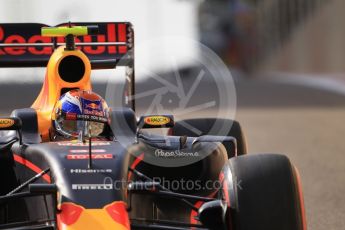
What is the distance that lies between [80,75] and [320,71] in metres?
34.9

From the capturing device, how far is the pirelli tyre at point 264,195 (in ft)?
18.9

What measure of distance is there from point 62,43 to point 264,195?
3.81 metres

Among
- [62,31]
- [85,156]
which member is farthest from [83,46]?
[85,156]

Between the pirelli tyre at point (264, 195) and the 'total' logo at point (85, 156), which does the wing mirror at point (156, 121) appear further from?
the pirelli tyre at point (264, 195)

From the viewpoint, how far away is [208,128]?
8945 mm

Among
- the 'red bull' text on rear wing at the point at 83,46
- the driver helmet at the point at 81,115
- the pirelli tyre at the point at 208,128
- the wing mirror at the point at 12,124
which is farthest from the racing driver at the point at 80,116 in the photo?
the 'red bull' text on rear wing at the point at 83,46

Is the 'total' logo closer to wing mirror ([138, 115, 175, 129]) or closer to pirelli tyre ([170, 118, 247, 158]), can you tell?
wing mirror ([138, 115, 175, 129])

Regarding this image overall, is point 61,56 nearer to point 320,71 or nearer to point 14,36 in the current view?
point 14,36

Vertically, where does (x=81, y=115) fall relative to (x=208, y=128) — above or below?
above

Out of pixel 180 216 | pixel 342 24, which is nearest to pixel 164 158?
pixel 180 216

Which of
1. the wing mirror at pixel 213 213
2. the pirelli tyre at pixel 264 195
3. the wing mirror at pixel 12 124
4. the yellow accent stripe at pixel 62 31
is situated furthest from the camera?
the yellow accent stripe at pixel 62 31

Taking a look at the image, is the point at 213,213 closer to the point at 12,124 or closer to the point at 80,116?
the point at 80,116

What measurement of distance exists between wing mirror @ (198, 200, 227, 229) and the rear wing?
325 cm

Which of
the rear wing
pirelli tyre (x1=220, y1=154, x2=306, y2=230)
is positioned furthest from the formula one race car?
the rear wing
